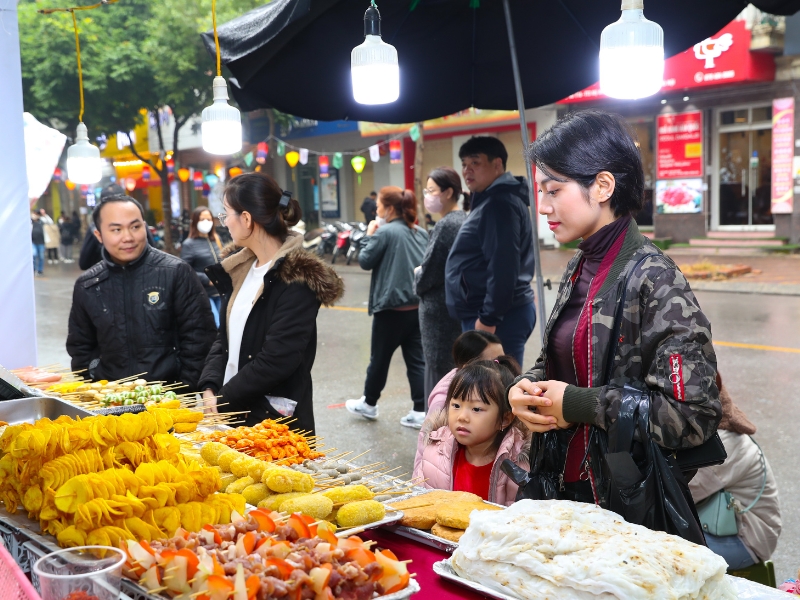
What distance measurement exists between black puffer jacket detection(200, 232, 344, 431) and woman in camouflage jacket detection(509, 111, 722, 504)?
1701 mm

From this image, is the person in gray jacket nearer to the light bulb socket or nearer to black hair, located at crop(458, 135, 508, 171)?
black hair, located at crop(458, 135, 508, 171)

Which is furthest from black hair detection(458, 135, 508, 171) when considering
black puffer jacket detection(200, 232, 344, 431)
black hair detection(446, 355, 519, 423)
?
black hair detection(446, 355, 519, 423)

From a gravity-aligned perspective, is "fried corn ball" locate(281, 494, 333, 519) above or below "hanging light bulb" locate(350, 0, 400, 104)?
below

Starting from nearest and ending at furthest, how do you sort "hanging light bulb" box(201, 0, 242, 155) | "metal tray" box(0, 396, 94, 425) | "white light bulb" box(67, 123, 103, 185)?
"metal tray" box(0, 396, 94, 425), "hanging light bulb" box(201, 0, 242, 155), "white light bulb" box(67, 123, 103, 185)

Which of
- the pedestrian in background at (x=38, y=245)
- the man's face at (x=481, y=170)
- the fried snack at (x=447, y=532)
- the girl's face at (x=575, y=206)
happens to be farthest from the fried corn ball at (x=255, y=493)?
the pedestrian in background at (x=38, y=245)

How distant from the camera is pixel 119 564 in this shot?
1579 millimetres

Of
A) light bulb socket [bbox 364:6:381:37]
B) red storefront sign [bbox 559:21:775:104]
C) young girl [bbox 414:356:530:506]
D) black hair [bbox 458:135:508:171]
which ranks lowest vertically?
young girl [bbox 414:356:530:506]

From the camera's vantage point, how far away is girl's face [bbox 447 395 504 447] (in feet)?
10.7

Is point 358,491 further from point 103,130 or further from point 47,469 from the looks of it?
point 103,130

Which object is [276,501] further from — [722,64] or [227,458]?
[722,64]

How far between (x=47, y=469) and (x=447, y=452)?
170cm

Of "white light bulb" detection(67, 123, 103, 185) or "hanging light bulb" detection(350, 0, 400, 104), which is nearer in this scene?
"hanging light bulb" detection(350, 0, 400, 104)

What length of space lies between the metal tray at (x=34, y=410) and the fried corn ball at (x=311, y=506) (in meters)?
1.21

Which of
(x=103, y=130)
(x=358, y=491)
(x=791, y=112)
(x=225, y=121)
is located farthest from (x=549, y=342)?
(x=103, y=130)
